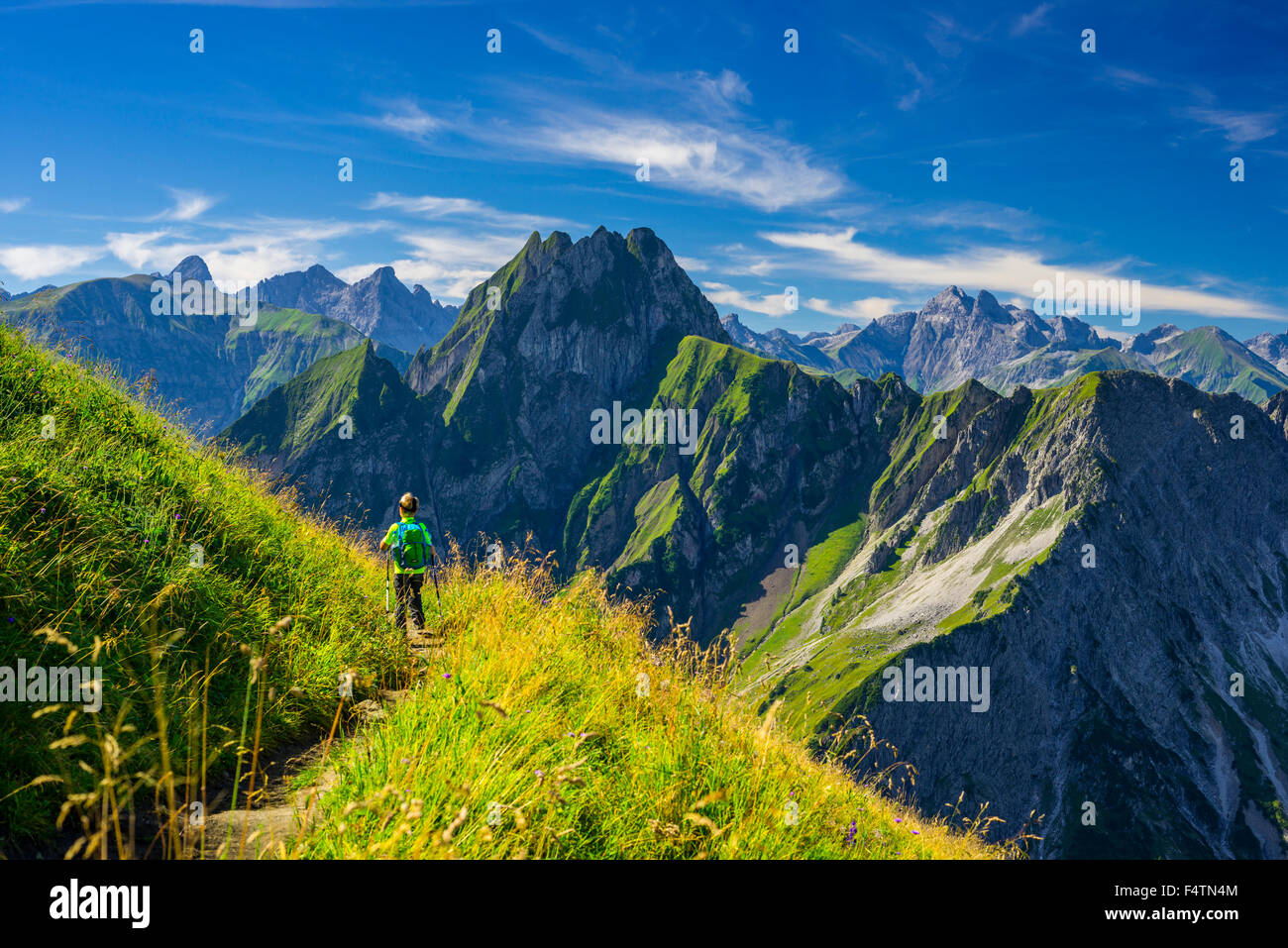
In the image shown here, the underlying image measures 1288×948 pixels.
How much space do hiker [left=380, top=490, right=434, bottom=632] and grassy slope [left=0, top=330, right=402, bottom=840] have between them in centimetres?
45

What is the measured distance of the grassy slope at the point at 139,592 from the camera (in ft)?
14.2

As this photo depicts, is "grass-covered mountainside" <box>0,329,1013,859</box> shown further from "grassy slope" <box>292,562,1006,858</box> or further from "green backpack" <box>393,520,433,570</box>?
"green backpack" <box>393,520,433,570</box>

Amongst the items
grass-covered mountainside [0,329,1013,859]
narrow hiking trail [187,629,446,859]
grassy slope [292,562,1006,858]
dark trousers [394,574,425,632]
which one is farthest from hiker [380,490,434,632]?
narrow hiking trail [187,629,446,859]

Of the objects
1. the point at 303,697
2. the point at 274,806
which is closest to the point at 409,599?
the point at 303,697

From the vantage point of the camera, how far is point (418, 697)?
5043 mm

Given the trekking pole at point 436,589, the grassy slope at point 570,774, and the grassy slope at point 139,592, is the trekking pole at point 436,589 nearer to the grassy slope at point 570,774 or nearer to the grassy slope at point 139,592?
the grassy slope at point 139,592

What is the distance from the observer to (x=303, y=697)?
19.2 ft

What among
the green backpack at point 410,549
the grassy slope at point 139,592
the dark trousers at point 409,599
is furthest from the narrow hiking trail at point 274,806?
the green backpack at point 410,549
